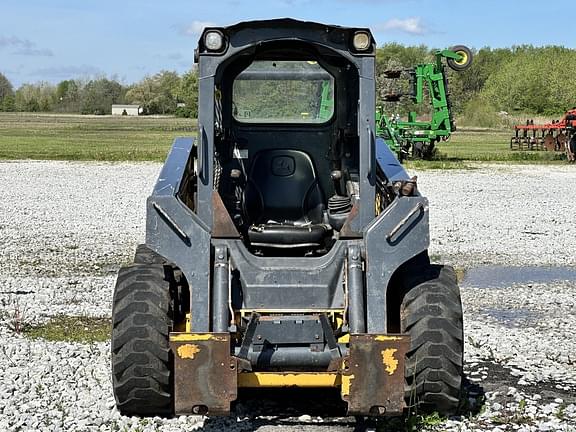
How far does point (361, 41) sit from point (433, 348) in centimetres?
183

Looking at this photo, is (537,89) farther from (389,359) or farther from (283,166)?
(389,359)

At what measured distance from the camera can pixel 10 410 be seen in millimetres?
6180

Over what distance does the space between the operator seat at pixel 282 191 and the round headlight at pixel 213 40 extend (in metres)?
1.84

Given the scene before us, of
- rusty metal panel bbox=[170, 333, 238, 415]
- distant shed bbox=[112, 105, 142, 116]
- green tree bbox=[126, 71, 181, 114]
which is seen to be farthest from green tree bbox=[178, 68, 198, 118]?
distant shed bbox=[112, 105, 142, 116]

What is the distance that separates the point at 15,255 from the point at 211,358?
7928 millimetres

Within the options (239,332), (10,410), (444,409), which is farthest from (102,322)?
(444,409)

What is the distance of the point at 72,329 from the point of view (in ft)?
27.8

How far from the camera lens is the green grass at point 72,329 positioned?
813 cm

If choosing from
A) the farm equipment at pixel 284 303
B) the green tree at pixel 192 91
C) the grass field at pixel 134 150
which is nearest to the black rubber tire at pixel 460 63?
the grass field at pixel 134 150

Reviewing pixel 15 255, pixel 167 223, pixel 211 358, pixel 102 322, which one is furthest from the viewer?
pixel 15 255

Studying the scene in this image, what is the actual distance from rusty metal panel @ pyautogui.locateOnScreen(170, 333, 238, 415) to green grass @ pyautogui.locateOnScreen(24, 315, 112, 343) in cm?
281

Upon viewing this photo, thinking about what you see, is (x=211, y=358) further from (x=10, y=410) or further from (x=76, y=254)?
(x=76, y=254)

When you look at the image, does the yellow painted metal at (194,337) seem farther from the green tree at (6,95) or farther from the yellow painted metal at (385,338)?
the green tree at (6,95)

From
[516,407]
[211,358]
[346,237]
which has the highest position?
[346,237]
